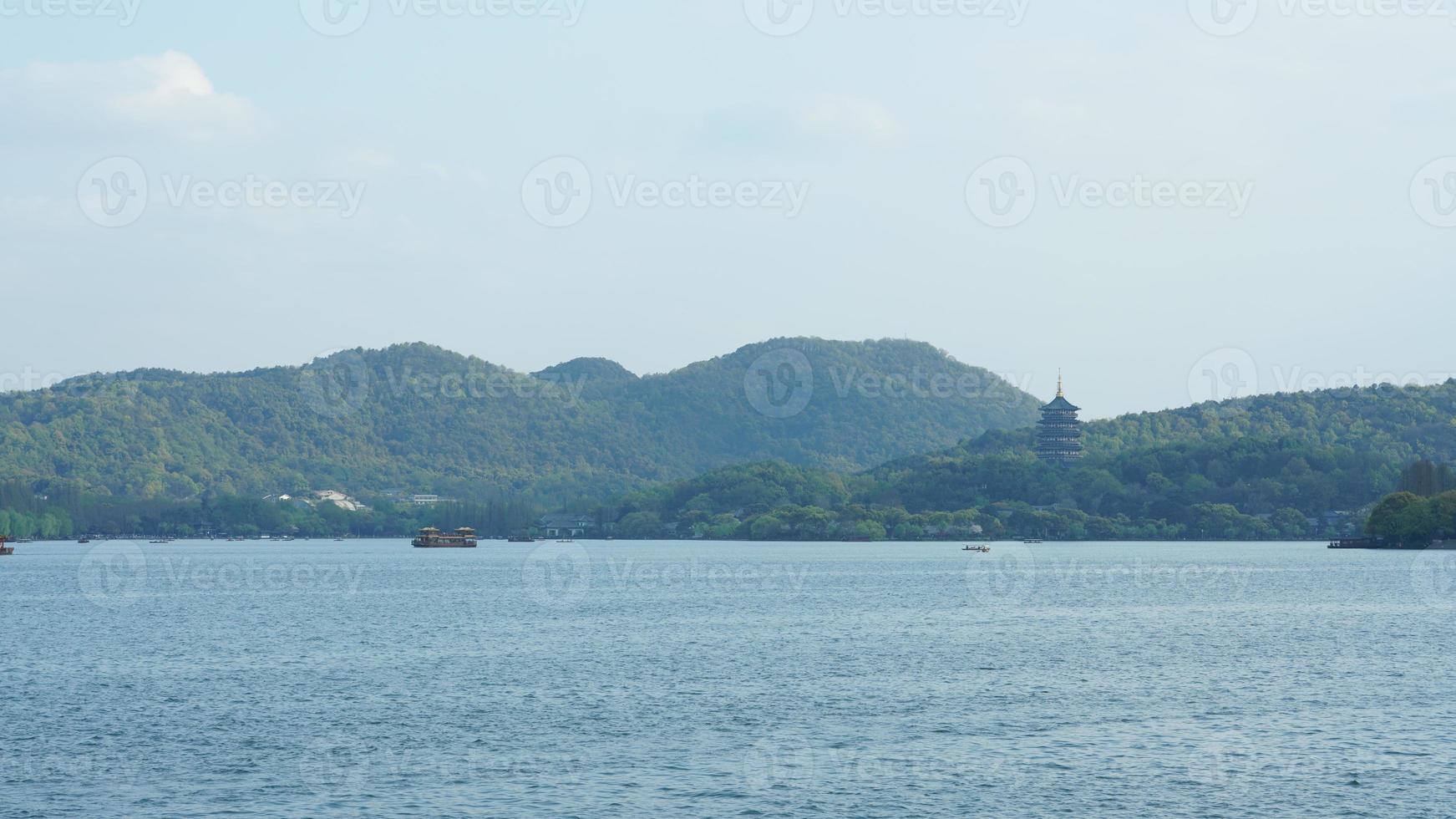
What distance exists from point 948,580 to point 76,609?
76.0m

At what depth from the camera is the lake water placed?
3847 cm

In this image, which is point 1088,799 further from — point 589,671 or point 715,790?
point 589,671

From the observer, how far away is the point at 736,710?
52094 millimetres

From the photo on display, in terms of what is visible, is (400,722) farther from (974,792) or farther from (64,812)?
(974,792)

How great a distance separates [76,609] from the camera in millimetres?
105312

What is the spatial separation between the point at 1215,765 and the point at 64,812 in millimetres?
30202

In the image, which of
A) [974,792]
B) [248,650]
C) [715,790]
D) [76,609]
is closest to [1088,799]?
[974,792]

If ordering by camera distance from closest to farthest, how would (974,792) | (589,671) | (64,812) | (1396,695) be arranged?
(64,812) < (974,792) < (1396,695) < (589,671)

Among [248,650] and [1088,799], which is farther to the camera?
[248,650]

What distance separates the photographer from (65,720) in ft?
164

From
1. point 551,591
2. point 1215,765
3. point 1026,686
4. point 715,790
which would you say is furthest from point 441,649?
point 551,591

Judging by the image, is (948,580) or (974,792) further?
(948,580)

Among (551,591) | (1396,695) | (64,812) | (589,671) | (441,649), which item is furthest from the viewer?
(551,591)

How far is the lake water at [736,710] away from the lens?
38469 mm
